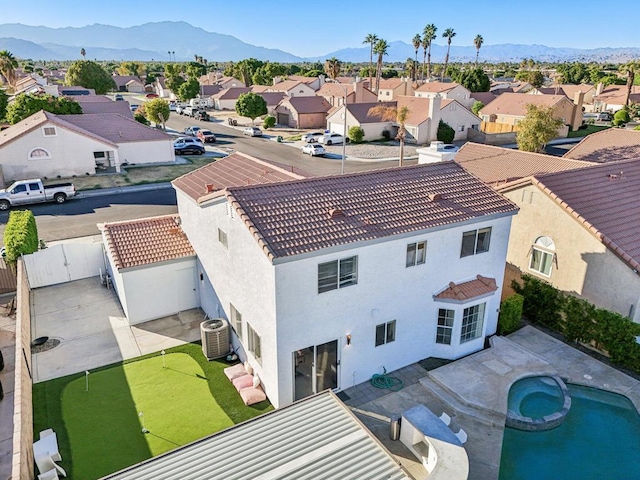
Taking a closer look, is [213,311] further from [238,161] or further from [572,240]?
[572,240]

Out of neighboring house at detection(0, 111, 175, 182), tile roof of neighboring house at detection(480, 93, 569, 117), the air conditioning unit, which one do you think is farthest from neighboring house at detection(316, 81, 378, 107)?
the air conditioning unit

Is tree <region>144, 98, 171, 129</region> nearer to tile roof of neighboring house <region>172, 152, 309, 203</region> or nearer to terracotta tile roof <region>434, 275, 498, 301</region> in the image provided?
tile roof of neighboring house <region>172, 152, 309, 203</region>

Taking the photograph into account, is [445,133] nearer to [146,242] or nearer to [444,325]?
[444,325]

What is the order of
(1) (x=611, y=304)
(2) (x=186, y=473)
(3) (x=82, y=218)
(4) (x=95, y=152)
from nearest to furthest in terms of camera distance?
(2) (x=186, y=473)
(1) (x=611, y=304)
(3) (x=82, y=218)
(4) (x=95, y=152)

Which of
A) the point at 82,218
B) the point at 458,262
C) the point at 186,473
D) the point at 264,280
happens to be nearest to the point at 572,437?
the point at 458,262

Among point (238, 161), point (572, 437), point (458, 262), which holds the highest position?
point (238, 161)

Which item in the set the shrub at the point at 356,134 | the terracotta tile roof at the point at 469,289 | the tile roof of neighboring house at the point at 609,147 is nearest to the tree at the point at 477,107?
the shrub at the point at 356,134
